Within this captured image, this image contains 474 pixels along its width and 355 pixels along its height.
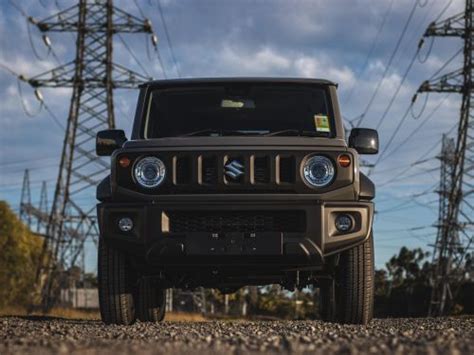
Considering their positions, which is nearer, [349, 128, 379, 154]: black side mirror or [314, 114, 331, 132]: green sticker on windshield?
[349, 128, 379, 154]: black side mirror

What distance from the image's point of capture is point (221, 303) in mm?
104312

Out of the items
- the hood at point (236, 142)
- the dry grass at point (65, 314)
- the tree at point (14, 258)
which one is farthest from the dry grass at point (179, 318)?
the tree at point (14, 258)

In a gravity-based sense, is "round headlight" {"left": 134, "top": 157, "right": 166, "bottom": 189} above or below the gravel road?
above

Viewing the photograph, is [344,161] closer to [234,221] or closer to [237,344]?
[234,221]

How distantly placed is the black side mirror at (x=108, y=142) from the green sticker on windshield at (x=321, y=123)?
1.82 m

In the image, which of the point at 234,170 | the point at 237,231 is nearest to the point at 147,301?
the point at 237,231

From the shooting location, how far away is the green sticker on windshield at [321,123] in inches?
296

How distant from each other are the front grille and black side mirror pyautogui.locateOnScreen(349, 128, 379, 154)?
117 centimetres

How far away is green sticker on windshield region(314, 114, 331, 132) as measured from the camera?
751 centimetres

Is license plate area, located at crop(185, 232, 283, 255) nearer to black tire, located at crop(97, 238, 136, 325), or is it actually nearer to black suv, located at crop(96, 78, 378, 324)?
black suv, located at crop(96, 78, 378, 324)

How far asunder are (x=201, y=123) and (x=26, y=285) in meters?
54.4

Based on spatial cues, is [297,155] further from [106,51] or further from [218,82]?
[106,51]

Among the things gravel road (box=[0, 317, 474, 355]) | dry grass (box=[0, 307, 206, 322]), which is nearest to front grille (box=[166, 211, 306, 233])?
gravel road (box=[0, 317, 474, 355])

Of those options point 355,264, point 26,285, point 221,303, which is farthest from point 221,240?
point 221,303
